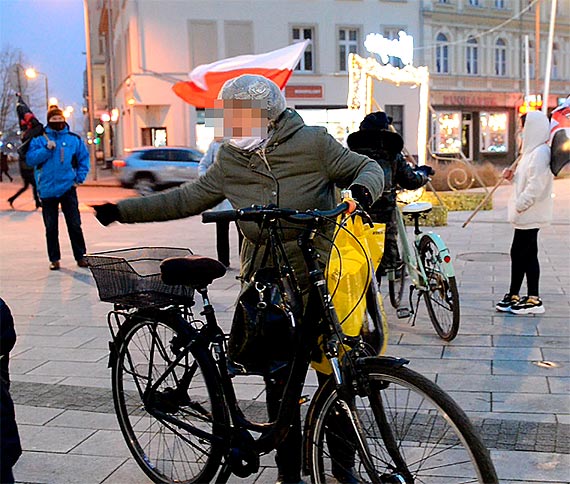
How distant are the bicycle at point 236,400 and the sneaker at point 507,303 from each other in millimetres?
3708

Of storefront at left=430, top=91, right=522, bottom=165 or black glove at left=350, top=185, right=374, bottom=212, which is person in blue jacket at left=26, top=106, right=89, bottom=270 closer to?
black glove at left=350, top=185, right=374, bottom=212

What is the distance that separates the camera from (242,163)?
3.36m

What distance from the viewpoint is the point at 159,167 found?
2512 centimetres

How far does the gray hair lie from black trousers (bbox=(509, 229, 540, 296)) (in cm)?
407

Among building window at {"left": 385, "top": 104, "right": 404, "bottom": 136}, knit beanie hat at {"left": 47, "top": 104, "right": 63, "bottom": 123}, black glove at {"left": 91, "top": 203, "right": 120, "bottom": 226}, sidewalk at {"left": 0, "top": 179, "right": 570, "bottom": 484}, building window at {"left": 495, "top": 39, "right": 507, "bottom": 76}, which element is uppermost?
building window at {"left": 495, "top": 39, "right": 507, "bottom": 76}

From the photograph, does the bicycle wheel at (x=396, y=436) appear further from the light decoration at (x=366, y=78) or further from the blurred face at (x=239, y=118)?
the light decoration at (x=366, y=78)

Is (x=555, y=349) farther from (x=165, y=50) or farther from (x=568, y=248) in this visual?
(x=165, y=50)

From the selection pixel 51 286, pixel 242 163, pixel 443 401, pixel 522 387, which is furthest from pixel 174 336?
pixel 51 286

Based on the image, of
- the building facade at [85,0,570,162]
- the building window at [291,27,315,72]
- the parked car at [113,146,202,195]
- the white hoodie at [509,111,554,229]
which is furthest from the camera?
the building window at [291,27,315,72]

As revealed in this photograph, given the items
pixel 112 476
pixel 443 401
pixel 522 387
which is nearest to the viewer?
pixel 443 401

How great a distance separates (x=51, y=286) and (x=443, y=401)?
271 inches

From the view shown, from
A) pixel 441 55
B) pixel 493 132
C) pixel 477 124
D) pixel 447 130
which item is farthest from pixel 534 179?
pixel 493 132

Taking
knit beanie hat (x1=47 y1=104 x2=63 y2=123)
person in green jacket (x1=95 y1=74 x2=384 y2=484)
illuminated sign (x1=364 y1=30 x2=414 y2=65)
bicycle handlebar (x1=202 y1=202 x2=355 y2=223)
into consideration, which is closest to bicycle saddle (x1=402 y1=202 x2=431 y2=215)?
person in green jacket (x1=95 y1=74 x2=384 y2=484)

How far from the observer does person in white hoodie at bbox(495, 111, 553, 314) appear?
→ 255 inches
